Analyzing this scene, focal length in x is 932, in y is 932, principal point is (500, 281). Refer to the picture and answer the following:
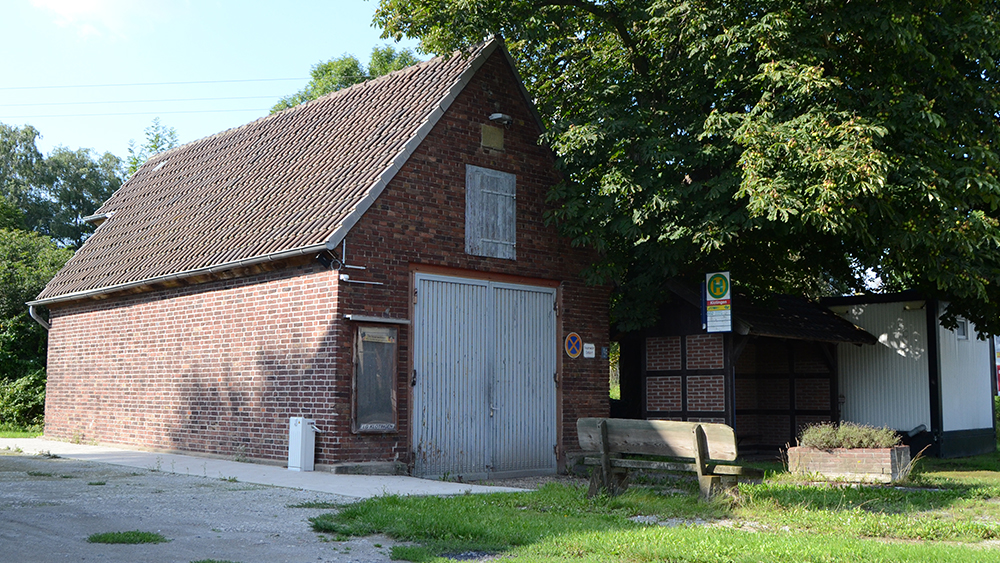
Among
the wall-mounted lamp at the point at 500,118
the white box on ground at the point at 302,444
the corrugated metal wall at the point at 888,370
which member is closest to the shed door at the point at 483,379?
the white box on ground at the point at 302,444

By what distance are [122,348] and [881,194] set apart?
13.5 meters

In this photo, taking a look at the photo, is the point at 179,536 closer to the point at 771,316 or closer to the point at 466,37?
the point at 466,37

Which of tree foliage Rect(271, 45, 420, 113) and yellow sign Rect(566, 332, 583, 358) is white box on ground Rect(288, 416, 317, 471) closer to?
yellow sign Rect(566, 332, 583, 358)

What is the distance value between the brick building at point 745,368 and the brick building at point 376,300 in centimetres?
224

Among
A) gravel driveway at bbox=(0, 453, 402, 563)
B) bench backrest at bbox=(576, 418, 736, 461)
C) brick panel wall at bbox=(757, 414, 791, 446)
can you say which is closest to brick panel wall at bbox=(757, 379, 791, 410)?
brick panel wall at bbox=(757, 414, 791, 446)

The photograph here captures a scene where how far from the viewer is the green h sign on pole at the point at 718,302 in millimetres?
16531

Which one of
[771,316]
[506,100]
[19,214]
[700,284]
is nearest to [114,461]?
[506,100]

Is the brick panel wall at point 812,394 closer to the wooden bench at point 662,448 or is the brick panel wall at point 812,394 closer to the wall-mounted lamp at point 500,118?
the wall-mounted lamp at point 500,118

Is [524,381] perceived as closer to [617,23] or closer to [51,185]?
[617,23]

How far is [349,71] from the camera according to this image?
38.4m

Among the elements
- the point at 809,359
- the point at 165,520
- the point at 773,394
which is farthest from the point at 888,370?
the point at 165,520

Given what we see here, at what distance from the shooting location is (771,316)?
18781mm

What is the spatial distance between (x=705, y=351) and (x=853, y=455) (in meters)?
4.59

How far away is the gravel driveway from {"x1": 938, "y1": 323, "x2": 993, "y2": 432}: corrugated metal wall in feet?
49.9
